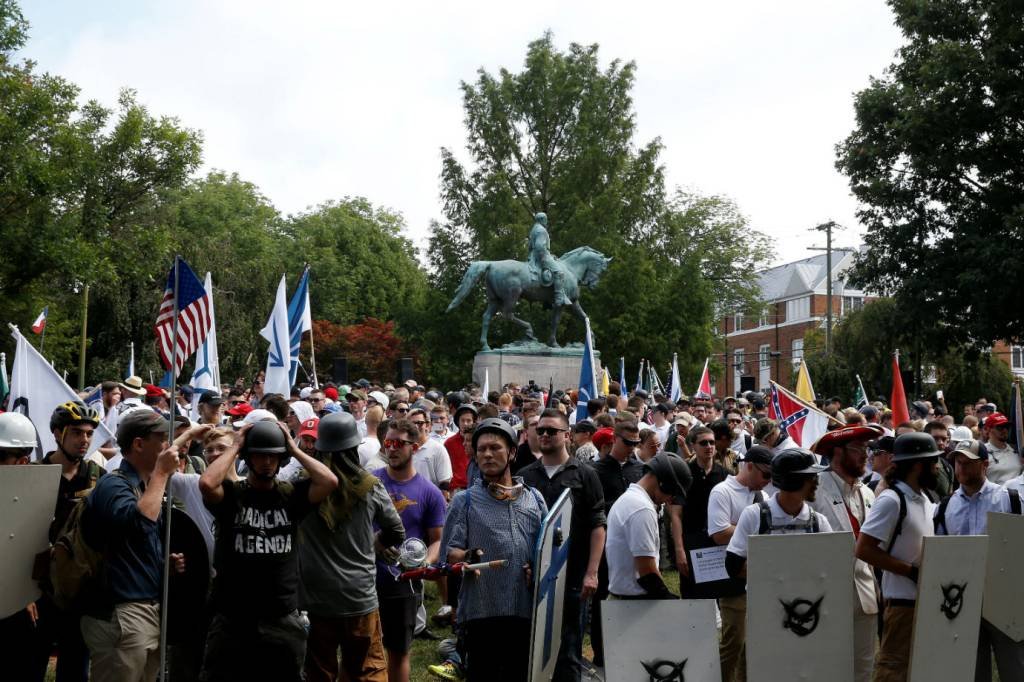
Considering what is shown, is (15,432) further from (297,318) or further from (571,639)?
(297,318)

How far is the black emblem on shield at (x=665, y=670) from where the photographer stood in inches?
205

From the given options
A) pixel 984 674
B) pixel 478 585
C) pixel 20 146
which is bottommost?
pixel 984 674

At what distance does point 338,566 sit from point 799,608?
7.10ft

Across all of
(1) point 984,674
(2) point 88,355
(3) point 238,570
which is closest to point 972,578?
(1) point 984,674

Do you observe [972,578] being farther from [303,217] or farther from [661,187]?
[303,217]

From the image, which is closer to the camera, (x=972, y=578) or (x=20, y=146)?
(x=972, y=578)

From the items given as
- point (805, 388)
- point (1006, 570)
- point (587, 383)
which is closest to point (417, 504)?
point (1006, 570)

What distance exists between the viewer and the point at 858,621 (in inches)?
250

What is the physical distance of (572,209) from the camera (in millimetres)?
44656

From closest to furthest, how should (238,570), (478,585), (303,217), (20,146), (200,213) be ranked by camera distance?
(238,570) < (478,585) < (20,146) < (200,213) < (303,217)

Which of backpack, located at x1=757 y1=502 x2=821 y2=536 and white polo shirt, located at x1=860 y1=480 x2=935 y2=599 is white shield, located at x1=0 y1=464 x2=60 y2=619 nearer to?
backpack, located at x1=757 y1=502 x2=821 y2=536

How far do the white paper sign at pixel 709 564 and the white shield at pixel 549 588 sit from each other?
4.55 ft

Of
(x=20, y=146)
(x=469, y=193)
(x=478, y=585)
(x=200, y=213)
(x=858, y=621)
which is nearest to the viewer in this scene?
(x=478, y=585)

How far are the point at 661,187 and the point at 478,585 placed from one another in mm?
41553
